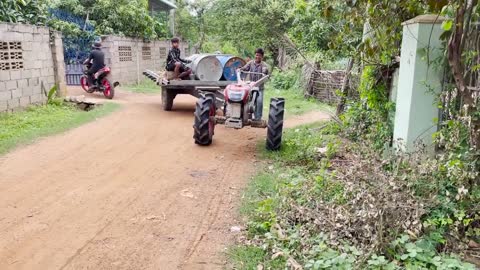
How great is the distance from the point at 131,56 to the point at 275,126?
1176 cm

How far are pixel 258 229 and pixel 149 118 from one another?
21.8 feet

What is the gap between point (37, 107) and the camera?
34.9ft

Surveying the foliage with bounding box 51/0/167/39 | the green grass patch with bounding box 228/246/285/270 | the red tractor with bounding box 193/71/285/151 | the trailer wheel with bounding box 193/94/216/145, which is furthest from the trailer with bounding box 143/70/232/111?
the foliage with bounding box 51/0/167/39

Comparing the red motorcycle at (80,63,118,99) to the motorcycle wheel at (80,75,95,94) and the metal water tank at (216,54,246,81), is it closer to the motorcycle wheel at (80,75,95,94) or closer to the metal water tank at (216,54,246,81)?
the motorcycle wheel at (80,75,95,94)

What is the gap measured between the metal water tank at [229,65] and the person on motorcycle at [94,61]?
3.70 m

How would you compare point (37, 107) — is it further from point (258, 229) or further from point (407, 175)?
point (407, 175)

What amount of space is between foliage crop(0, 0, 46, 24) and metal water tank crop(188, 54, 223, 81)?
4.25 m

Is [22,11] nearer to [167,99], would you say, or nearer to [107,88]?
[107,88]

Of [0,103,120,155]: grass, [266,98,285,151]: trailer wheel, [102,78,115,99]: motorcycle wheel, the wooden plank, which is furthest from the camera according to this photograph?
[102,78,115,99]: motorcycle wheel

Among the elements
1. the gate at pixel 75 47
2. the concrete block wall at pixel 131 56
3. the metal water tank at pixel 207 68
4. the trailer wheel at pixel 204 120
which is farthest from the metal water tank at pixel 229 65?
the gate at pixel 75 47

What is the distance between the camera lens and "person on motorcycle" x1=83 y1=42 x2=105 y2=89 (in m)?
13.1

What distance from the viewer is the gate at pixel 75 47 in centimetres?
1510

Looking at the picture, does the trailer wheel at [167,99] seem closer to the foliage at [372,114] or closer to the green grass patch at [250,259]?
the foliage at [372,114]

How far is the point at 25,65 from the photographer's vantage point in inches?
409
